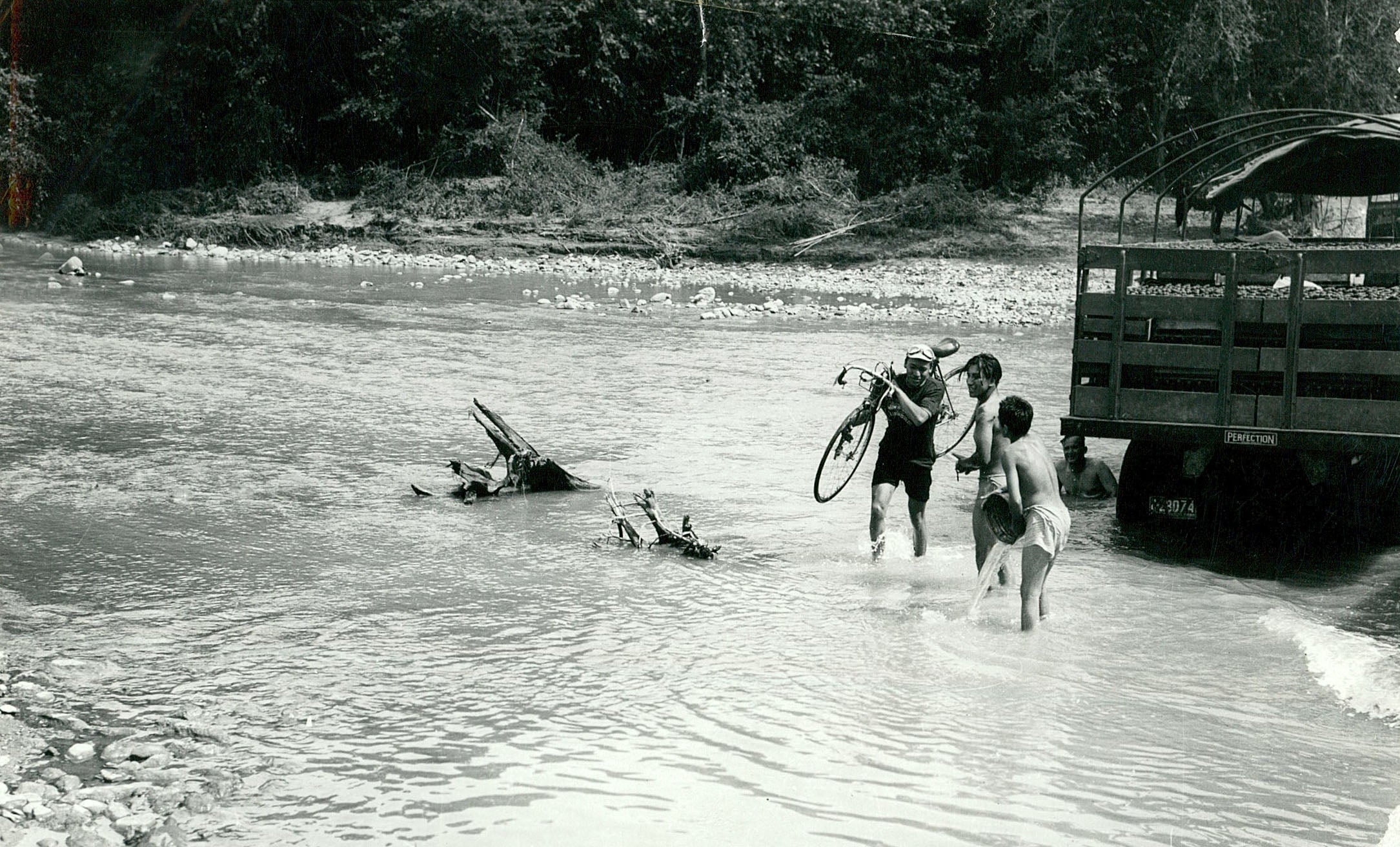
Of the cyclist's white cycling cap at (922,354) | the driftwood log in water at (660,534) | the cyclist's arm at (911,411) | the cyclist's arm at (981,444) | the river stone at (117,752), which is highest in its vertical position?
the cyclist's white cycling cap at (922,354)

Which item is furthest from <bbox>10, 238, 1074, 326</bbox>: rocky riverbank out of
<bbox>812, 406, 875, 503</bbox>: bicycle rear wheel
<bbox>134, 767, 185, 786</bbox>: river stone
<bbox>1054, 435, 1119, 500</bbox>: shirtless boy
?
<bbox>134, 767, 185, 786</bbox>: river stone

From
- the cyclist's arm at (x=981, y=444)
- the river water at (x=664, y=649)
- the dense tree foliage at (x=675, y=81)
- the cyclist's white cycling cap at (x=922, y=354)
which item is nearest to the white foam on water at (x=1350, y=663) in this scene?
the river water at (x=664, y=649)

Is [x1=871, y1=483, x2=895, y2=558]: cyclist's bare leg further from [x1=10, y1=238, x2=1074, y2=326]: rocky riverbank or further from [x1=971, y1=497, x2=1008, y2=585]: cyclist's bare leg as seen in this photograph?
[x1=10, y1=238, x2=1074, y2=326]: rocky riverbank

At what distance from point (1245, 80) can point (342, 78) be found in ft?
87.8

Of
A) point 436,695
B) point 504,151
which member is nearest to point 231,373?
point 436,695

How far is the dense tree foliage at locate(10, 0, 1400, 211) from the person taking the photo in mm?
30219

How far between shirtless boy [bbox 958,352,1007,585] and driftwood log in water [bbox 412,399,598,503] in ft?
11.5

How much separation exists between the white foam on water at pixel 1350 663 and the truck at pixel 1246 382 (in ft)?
3.73

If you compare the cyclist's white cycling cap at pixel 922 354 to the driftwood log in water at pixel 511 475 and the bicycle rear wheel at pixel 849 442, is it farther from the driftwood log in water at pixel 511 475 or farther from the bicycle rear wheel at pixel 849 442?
the driftwood log in water at pixel 511 475

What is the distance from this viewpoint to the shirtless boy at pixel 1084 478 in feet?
34.2

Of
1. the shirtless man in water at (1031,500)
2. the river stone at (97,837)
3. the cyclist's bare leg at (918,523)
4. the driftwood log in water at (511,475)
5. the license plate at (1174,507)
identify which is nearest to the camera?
the river stone at (97,837)

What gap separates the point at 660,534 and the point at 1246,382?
3.62m

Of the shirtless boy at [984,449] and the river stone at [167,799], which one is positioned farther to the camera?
the shirtless boy at [984,449]

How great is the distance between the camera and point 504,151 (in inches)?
1505
